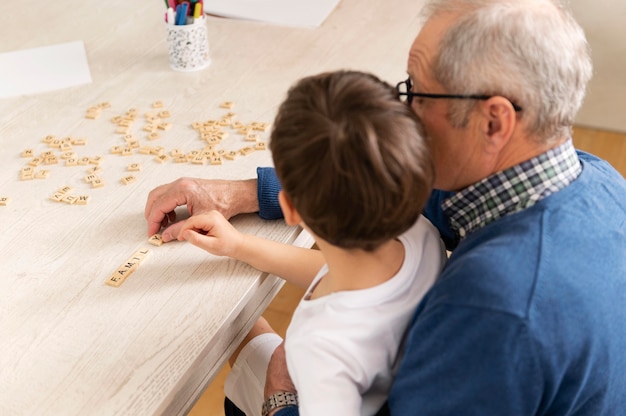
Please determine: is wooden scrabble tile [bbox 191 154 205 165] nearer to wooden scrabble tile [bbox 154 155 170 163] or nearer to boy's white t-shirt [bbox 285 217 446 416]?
wooden scrabble tile [bbox 154 155 170 163]

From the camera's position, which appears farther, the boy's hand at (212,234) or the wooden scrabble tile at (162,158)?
the wooden scrabble tile at (162,158)

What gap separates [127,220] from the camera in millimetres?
1251

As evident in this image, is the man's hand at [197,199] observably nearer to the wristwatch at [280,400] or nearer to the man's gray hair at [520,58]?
the wristwatch at [280,400]

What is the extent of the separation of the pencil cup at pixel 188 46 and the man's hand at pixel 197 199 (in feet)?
1.81

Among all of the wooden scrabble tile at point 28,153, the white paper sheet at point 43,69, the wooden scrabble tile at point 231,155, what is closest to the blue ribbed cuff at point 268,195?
the wooden scrabble tile at point 231,155

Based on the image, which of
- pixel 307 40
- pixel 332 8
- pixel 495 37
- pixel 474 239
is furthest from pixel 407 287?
pixel 332 8

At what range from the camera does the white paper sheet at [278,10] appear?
198 cm

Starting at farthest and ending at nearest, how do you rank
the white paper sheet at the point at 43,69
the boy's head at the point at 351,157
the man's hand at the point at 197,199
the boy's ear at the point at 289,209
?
the white paper sheet at the point at 43,69, the man's hand at the point at 197,199, the boy's ear at the point at 289,209, the boy's head at the point at 351,157

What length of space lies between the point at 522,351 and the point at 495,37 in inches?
15.1

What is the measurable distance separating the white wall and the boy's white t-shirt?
2.04m

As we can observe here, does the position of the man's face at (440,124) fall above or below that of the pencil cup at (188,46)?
above

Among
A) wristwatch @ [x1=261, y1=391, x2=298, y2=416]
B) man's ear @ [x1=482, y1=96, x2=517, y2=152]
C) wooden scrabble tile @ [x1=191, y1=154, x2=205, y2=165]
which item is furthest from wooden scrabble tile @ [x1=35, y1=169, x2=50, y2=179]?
man's ear @ [x1=482, y1=96, x2=517, y2=152]

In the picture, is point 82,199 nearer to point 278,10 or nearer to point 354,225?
point 354,225

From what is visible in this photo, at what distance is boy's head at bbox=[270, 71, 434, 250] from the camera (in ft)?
2.58
